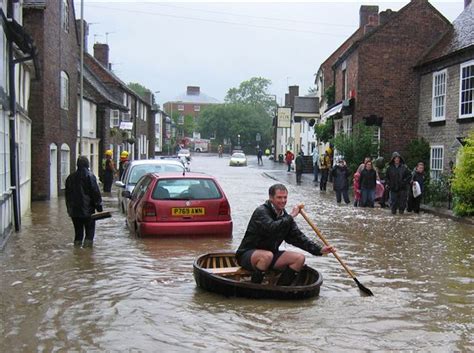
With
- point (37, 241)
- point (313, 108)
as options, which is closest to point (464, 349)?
point (37, 241)

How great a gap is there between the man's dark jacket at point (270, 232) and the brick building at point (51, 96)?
14799 mm

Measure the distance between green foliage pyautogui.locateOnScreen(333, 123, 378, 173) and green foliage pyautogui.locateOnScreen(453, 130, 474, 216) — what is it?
965 cm

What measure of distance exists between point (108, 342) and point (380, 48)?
24.7 m

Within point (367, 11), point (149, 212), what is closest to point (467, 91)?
point (149, 212)

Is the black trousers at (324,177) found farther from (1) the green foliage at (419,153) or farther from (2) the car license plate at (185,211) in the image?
(2) the car license plate at (185,211)

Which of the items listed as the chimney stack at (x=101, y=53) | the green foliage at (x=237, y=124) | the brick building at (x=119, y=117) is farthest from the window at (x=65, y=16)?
the green foliage at (x=237, y=124)

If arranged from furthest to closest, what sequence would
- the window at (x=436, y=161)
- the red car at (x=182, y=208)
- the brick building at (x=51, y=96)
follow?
the window at (x=436, y=161)
the brick building at (x=51, y=96)
the red car at (x=182, y=208)

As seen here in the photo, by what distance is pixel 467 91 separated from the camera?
22.5 meters

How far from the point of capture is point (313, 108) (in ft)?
197

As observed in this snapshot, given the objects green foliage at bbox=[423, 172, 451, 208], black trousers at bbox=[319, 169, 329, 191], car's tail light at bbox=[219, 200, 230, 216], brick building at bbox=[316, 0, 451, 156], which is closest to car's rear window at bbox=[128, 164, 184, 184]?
car's tail light at bbox=[219, 200, 230, 216]

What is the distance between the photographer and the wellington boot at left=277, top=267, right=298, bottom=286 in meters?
7.89

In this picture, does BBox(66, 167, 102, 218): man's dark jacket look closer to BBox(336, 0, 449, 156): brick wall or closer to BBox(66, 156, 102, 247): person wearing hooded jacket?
BBox(66, 156, 102, 247): person wearing hooded jacket

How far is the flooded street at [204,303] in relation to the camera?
612 cm

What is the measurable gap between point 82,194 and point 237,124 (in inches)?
3950
